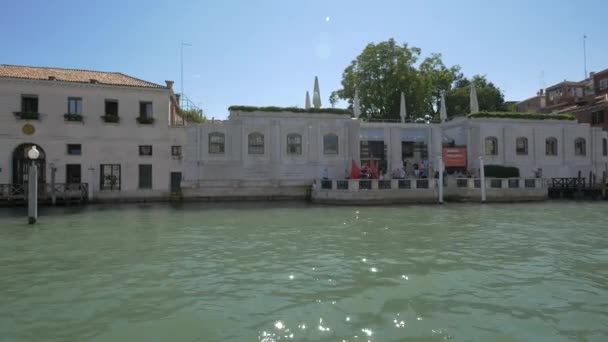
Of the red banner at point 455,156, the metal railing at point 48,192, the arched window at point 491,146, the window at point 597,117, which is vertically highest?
the window at point 597,117

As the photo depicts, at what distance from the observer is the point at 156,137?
82.8 feet

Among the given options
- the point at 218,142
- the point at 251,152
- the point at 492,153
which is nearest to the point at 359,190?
the point at 251,152

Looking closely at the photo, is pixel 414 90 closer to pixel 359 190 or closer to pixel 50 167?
→ pixel 359 190


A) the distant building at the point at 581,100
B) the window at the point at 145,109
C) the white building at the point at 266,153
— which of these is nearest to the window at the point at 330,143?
the white building at the point at 266,153

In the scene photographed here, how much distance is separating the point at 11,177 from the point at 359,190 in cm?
1961

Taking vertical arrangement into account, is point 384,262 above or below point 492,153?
below

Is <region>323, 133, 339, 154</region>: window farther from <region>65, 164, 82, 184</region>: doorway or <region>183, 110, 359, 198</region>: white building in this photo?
<region>65, 164, 82, 184</region>: doorway

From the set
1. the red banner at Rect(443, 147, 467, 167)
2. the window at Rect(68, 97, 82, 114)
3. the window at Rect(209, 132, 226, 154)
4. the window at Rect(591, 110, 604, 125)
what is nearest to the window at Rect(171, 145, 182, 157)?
the window at Rect(209, 132, 226, 154)

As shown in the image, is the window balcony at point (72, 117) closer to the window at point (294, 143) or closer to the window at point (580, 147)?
the window at point (294, 143)

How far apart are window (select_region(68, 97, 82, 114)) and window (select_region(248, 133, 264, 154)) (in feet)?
33.7

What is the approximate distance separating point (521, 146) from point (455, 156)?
560 cm

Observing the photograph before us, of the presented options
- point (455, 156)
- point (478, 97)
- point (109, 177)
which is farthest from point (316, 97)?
point (478, 97)

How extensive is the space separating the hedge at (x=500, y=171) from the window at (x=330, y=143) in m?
9.79

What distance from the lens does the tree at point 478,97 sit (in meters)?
40.6
